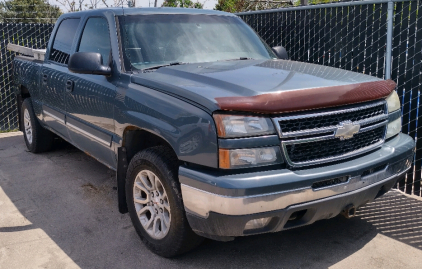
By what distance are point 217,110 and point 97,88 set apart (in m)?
1.72

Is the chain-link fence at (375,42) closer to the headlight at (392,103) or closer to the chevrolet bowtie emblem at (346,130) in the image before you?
the headlight at (392,103)

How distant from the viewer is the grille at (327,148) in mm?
3027

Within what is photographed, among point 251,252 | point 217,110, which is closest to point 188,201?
point 217,110

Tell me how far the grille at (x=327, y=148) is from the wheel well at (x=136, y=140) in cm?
121

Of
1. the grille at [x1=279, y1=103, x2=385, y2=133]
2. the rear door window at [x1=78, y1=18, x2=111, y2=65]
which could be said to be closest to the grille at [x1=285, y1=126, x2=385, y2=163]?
the grille at [x1=279, y1=103, x2=385, y2=133]

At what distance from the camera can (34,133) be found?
643 centimetres

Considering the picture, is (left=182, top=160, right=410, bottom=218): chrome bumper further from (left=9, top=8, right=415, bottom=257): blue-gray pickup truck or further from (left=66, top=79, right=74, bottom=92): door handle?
(left=66, top=79, right=74, bottom=92): door handle

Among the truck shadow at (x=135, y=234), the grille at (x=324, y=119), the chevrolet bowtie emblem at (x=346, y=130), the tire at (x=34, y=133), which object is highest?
the grille at (x=324, y=119)

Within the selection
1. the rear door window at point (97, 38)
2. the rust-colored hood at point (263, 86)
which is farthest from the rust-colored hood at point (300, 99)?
the rear door window at point (97, 38)

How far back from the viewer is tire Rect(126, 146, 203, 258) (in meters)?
3.23

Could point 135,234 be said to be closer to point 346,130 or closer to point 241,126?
point 241,126

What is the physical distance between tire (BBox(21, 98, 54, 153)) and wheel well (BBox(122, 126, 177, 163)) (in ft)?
9.74

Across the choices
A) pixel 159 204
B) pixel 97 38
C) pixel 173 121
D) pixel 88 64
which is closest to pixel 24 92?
pixel 97 38

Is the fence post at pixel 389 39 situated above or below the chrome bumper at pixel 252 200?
above
